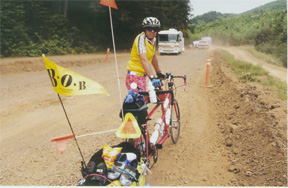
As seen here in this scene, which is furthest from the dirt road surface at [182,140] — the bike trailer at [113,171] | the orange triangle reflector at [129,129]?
the orange triangle reflector at [129,129]

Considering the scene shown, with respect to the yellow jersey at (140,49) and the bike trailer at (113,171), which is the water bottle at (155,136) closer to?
the bike trailer at (113,171)

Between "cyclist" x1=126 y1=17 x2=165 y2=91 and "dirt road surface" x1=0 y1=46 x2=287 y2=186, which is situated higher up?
"cyclist" x1=126 y1=17 x2=165 y2=91

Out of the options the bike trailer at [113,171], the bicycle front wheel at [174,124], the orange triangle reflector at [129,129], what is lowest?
the bicycle front wheel at [174,124]

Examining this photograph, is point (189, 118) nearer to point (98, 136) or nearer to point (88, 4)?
point (98, 136)

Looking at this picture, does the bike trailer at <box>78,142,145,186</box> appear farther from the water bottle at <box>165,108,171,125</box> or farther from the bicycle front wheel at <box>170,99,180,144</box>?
the bicycle front wheel at <box>170,99,180,144</box>

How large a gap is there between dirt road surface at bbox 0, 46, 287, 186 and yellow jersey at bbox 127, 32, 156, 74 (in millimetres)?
1620

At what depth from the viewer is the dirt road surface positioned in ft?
11.1

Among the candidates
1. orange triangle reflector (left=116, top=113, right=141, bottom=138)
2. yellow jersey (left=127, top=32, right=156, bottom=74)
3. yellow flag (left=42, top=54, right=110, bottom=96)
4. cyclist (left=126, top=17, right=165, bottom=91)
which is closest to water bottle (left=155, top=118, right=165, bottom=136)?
cyclist (left=126, top=17, right=165, bottom=91)

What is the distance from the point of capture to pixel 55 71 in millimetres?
2156

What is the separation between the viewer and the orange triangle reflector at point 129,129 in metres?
2.59

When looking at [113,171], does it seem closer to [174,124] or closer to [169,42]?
[174,124]

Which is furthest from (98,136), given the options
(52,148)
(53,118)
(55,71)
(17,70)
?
(17,70)

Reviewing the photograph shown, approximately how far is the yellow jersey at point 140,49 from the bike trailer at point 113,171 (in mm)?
1651

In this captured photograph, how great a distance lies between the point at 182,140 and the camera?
4.71 meters
